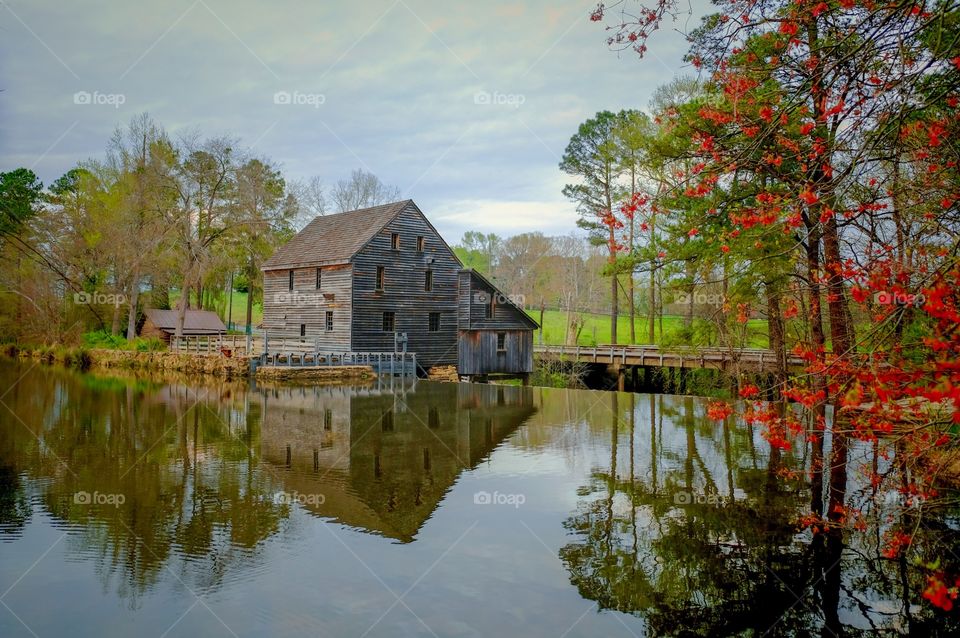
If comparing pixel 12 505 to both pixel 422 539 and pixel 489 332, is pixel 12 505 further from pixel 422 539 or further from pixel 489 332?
pixel 489 332

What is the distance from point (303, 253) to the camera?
39688 millimetres

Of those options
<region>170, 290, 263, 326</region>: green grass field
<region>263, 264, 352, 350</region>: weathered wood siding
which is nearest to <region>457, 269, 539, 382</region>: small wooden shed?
<region>263, 264, 352, 350</region>: weathered wood siding

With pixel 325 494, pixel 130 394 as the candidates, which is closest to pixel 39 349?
pixel 130 394

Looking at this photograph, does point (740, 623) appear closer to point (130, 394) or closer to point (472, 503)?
point (472, 503)

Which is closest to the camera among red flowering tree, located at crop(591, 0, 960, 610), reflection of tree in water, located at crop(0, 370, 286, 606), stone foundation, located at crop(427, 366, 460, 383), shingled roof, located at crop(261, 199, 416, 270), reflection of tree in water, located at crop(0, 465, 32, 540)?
red flowering tree, located at crop(591, 0, 960, 610)

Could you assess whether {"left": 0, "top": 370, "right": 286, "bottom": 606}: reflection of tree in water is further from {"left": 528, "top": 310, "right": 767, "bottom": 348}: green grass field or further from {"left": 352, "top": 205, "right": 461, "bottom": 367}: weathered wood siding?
{"left": 528, "top": 310, "right": 767, "bottom": 348}: green grass field

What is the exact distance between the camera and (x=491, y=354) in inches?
1490

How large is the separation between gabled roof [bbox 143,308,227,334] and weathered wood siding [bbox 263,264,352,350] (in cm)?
1338

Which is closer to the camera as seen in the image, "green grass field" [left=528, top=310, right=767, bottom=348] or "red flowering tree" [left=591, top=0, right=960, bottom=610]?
"red flowering tree" [left=591, top=0, right=960, bottom=610]

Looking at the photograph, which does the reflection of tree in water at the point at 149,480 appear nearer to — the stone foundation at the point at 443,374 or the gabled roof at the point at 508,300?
the stone foundation at the point at 443,374

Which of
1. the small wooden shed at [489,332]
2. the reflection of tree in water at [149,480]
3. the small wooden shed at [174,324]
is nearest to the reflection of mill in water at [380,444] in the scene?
the reflection of tree in water at [149,480]

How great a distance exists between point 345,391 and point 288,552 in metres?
20.0

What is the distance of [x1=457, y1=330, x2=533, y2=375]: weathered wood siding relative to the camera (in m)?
37.8

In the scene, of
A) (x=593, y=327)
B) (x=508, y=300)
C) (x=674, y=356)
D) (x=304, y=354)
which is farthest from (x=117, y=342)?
(x=593, y=327)
